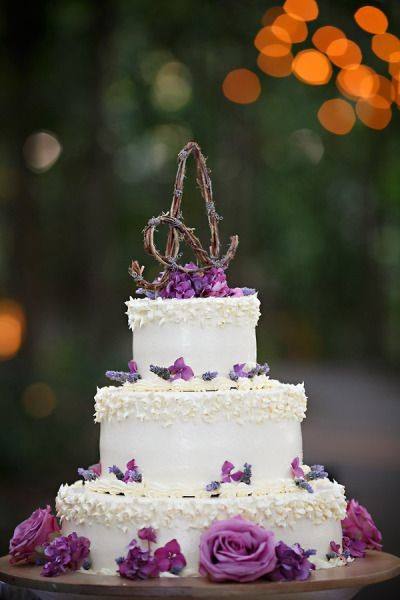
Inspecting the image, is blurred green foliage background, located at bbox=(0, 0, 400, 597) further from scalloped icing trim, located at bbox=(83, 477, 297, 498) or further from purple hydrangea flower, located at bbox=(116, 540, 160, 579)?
purple hydrangea flower, located at bbox=(116, 540, 160, 579)

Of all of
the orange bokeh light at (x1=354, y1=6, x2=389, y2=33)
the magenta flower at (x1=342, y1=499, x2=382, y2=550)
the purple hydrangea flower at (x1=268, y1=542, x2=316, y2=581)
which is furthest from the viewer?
the orange bokeh light at (x1=354, y1=6, x2=389, y2=33)

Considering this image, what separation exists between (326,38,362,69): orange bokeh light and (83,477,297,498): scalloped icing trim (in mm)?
4698

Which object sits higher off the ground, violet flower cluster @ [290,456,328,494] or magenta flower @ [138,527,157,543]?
violet flower cluster @ [290,456,328,494]

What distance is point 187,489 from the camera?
3949 millimetres

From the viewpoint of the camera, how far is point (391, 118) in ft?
27.0

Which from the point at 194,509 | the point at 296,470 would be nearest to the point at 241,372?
the point at 296,470

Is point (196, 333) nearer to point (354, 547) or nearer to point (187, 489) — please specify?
point (187, 489)

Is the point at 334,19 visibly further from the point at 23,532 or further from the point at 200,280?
the point at 23,532

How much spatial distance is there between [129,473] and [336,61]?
4.85 m

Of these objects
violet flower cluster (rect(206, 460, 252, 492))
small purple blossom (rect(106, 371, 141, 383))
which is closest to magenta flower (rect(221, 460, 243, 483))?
violet flower cluster (rect(206, 460, 252, 492))

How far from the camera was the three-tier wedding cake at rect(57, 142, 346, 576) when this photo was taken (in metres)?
3.94

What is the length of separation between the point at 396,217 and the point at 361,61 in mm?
1039

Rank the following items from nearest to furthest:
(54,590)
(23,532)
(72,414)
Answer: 1. (54,590)
2. (23,532)
3. (72,414)

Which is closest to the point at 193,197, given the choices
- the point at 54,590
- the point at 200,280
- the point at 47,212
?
the point at 47,212
